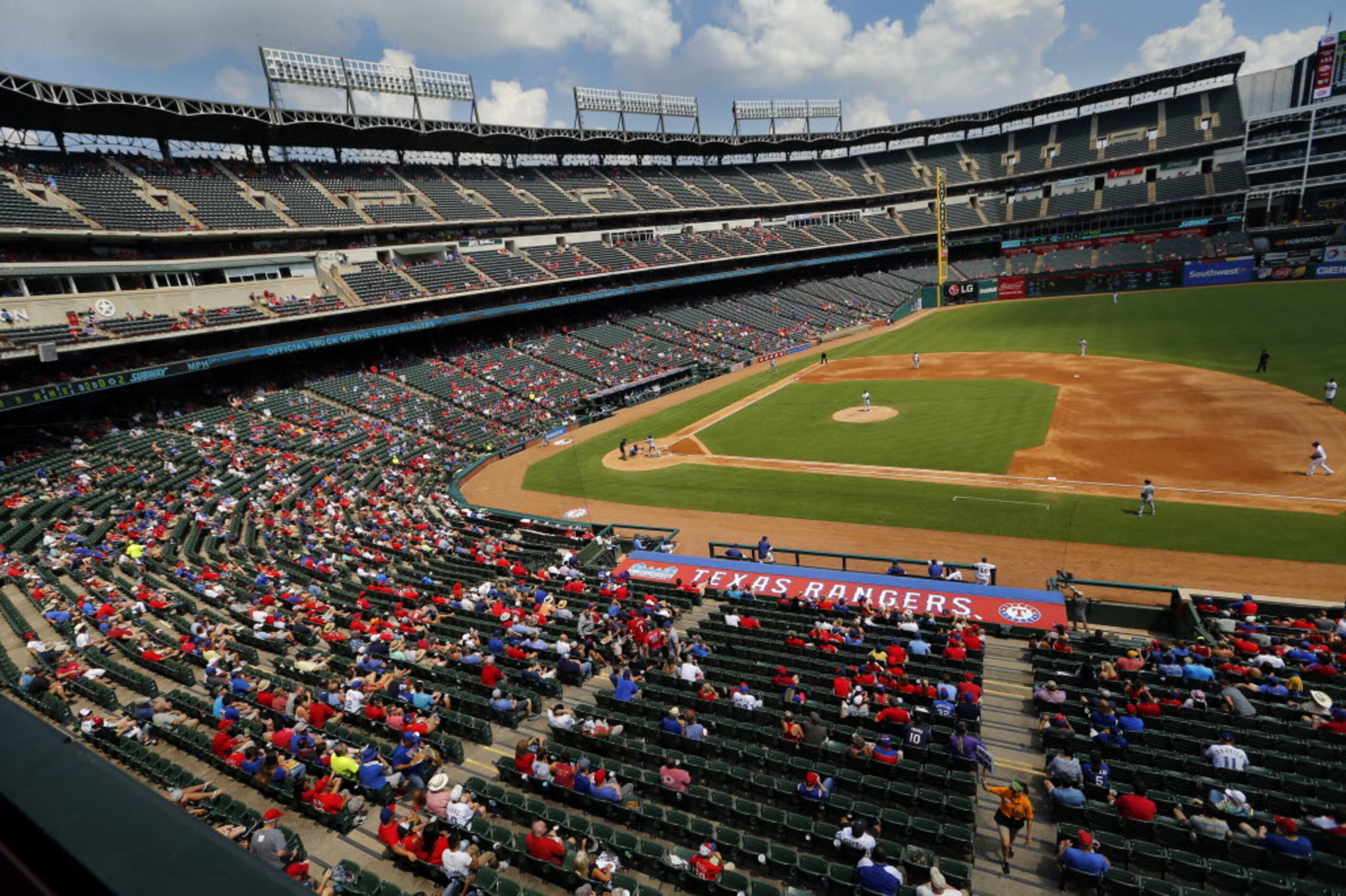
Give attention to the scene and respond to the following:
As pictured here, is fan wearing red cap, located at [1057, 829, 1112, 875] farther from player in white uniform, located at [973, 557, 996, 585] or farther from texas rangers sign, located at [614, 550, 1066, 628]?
player in white uniform, located at [973, 557, 996, 585]

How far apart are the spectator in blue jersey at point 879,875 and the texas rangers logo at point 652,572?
14.1 m

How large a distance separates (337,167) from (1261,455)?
71373 mm

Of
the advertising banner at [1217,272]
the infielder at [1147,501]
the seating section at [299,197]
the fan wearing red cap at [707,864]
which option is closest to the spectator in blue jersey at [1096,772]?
the fan wearing red cap at [707,864]

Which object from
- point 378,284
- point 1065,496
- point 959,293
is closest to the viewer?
point 1065,496

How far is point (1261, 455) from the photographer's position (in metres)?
29.6

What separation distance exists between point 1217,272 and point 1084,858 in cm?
8377

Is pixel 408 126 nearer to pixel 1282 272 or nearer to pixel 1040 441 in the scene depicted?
pixel 1040 441

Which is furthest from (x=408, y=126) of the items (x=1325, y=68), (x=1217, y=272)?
(x=1325, y=68)

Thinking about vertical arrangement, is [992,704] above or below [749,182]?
below

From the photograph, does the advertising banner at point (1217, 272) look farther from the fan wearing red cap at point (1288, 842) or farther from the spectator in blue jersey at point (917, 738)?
the spectator in blue jersey at point (917, 738)

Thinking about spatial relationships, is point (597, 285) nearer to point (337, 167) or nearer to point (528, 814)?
point (337, 167)

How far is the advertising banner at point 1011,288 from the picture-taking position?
83.2 metres

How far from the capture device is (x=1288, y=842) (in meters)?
9.51

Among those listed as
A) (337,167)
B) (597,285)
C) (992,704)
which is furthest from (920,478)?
(337,167)
